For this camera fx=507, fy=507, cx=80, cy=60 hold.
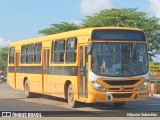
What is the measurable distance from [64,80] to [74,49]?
158 centimetres

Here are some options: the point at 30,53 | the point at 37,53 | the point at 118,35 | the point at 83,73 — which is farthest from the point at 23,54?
the point at 118,35

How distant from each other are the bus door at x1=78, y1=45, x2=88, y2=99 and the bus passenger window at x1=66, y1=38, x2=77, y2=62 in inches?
21.0

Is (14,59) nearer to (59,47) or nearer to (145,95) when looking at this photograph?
(59,47)

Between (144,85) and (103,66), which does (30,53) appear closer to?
(103,66)

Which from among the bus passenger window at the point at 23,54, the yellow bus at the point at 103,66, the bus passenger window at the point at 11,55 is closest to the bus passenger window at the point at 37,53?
the bus passenger window at the point at 23,54

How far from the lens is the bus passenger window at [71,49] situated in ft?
63.0

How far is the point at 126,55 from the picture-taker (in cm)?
1777

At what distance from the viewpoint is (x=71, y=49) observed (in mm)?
19516

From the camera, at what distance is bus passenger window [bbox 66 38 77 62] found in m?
19.2

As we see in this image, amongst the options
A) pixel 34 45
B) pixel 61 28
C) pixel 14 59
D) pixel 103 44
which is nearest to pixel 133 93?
pixel 103 44

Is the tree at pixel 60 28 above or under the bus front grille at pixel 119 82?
above

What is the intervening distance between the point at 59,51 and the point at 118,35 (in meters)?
3.59

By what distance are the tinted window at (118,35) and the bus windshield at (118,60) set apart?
0.24 metres

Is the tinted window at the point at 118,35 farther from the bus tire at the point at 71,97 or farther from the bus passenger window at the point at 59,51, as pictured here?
the bus passenger window at the point at 59,51
